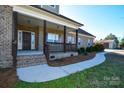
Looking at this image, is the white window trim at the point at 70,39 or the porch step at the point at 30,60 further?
the white window trim at the point at 70,39

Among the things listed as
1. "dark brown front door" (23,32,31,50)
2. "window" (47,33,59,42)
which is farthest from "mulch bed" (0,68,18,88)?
"window" (47,33,59,42)

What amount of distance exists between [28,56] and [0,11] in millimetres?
3196

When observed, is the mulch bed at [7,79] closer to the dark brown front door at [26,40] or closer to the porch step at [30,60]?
the porch step at [30,60]

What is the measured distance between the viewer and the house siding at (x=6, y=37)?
8242 millimetres

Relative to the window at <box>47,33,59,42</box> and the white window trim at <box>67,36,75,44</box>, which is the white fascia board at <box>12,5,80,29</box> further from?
the white window trim at <box>67,36,75,44</box>

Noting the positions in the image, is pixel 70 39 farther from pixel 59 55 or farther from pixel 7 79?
pixel 7 79

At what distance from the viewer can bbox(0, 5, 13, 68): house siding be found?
324 inches

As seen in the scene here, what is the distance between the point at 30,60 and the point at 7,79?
3185mm

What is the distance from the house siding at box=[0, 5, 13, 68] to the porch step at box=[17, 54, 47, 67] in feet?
2.30

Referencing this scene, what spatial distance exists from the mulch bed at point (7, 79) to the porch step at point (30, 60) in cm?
148

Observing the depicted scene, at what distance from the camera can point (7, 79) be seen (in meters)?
6.66

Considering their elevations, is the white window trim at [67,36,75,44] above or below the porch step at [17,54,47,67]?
above

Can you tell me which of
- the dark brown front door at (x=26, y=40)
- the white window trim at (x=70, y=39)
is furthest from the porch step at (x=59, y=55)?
the white window trim at (x=70, y=39)

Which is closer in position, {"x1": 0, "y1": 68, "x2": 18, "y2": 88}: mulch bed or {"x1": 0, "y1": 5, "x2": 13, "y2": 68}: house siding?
{"x1": 0, "y1": 68, "x2": 18, "y2": 88}: mulch bed
